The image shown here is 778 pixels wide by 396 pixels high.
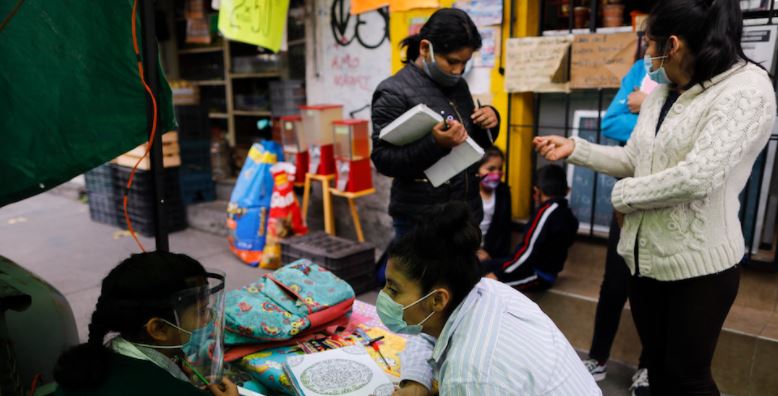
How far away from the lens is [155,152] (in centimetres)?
182

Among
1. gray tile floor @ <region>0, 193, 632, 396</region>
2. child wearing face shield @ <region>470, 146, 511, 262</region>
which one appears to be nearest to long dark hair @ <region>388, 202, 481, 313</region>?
child wearing face shield @ <region>470, 146, 511, 262</region>

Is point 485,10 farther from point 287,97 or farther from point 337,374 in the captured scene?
point 337,374

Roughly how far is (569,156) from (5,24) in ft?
6.14

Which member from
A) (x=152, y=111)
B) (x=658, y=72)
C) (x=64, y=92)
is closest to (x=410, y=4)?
(x=658, y=72)

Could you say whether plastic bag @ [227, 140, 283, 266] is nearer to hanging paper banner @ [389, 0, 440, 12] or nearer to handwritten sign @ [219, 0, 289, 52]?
hanging paper banner @ [389, 0, 440, 12]

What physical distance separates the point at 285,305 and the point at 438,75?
1156 millimetres

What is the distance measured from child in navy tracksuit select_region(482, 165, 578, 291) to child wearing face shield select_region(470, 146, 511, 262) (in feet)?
0.92

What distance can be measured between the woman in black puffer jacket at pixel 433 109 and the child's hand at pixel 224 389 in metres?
0.98

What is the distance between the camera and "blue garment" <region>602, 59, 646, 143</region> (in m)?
2.52

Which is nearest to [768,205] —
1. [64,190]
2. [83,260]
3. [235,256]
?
[235,256]

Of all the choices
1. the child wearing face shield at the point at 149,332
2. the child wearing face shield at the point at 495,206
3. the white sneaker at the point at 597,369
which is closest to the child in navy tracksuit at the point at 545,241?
the child wearing face shield at the point at 495,206

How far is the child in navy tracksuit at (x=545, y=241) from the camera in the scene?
10.5 ft

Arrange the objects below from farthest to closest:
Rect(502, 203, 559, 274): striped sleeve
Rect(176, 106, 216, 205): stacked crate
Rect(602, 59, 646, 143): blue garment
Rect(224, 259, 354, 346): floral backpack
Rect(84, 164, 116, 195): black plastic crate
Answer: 1. Rect(176, 106, 216, 205): stacked crate
2. Rect(84, 164, 116, 195): black plastic crate
3. Rect(502, 203, 559, 274): striped sleeve
4. Rect(602, 59, 646, 143): blue garment
5. Rect(224, 259, 354, 346): floral backpack

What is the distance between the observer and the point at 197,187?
6.07 m
